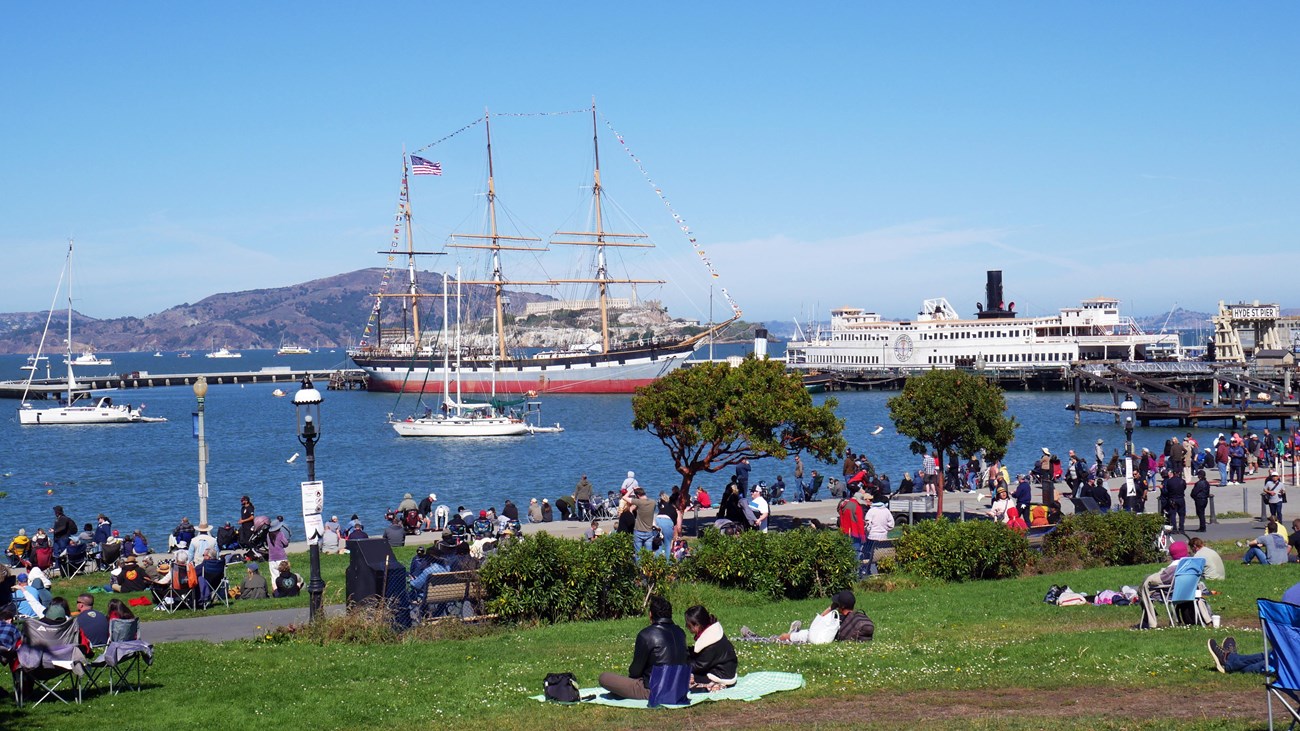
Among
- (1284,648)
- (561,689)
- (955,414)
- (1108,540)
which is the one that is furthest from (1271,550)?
(561,689)

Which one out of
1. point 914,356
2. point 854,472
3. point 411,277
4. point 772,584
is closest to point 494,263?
point 411,277

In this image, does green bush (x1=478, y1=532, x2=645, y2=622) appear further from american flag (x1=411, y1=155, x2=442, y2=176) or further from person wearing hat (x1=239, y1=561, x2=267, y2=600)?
american flag (x1=411, y1=155, x2=442, y2=176)

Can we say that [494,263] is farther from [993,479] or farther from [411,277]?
[993,479]

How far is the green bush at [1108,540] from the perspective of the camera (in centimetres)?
1625

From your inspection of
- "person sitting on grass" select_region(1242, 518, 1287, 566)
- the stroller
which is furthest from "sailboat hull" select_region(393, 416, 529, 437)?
"person sitting on grass" select_region(1242, 518, 1287, 566)

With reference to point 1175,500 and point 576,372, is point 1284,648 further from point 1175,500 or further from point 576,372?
point 576,372

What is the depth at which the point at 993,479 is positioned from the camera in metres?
28.4

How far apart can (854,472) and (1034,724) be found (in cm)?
2092

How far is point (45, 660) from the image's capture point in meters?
9.20

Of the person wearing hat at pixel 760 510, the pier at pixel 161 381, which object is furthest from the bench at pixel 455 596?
the pier at pixel 161 381

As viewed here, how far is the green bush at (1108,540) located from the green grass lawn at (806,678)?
11.3 feet

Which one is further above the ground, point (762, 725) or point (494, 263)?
point (494, 263)

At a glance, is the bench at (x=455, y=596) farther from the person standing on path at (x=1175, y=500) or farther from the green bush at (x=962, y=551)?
the person standing on path at (x=1175, y=500)

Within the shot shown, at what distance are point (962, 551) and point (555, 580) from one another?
5358 millimetres
